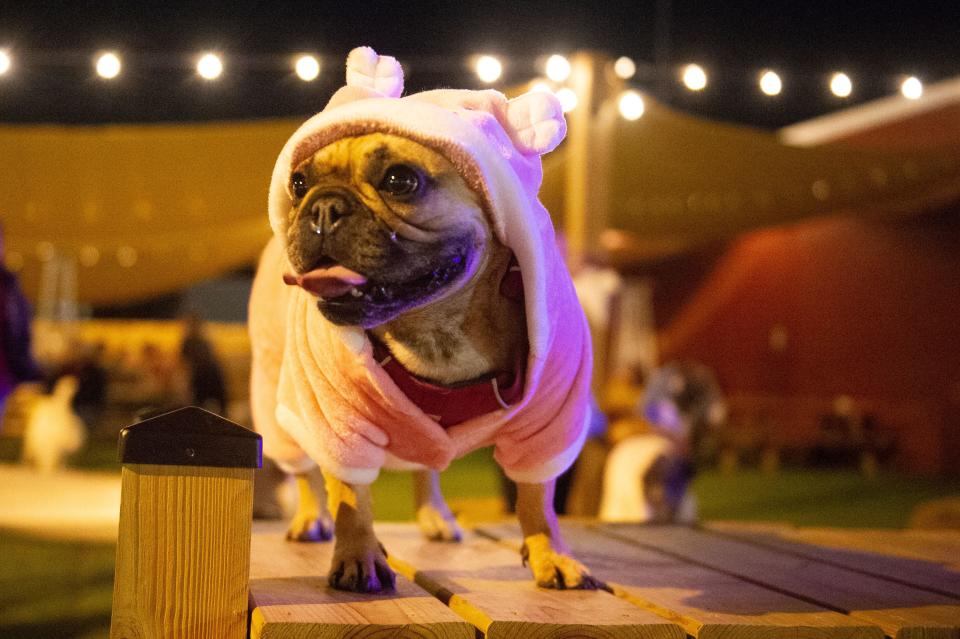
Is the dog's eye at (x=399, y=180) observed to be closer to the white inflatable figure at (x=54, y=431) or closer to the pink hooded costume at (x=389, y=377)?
the pink hooded costume at (x=389, y=377)

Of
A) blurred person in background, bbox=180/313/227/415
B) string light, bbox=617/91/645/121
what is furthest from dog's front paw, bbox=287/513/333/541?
blurred person in background, bbox=180/313/227/415

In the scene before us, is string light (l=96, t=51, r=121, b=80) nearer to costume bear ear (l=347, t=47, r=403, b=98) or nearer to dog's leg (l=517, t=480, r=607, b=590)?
costume bear ear (l=347, t=47, r=403, b=98)

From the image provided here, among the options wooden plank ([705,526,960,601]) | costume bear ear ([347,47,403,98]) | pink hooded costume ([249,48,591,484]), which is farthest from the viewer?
wooden plank ([705,526,960,601])

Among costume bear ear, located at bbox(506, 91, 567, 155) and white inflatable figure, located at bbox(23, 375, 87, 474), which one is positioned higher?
costume bear ear, located at bbox(506, 91, 567, 155)

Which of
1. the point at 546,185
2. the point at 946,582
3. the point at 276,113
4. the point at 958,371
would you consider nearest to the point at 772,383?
the point at 958,371

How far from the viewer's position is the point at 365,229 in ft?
5.89

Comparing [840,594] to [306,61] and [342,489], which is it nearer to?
[342,489]

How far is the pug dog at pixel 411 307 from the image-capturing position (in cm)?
182

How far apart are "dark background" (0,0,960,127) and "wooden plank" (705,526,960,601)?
402cm

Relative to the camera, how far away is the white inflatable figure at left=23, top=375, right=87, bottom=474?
977 cm

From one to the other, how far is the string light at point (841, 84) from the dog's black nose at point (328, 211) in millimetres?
5994

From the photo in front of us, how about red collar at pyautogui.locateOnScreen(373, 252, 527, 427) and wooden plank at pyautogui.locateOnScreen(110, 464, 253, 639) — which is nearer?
wooden plank at pyautogui.locateOnScreen(110, 464, 253, 639)

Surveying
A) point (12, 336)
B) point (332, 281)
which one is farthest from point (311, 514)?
point (12, 336)

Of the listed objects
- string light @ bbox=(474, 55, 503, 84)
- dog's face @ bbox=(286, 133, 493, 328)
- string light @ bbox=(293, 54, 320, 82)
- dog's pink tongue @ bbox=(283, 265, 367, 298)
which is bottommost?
dog's pink tongue @ bbox=(283, 265, 367, 298)
